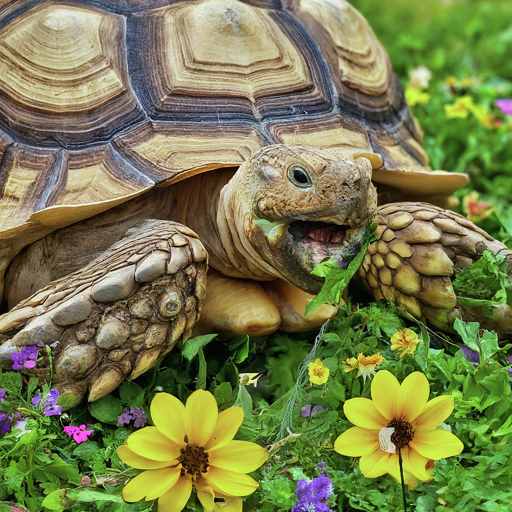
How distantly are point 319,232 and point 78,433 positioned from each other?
84cm

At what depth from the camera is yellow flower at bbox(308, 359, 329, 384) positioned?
5.11 ft

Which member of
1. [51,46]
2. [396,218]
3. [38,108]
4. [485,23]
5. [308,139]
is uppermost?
[51,46]

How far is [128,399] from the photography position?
1753mm

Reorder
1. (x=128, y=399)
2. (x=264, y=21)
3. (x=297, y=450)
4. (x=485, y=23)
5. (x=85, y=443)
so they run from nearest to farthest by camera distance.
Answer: (x=297, y=450) < (x=85, y=443) < (x=128, y=399) < (x=264, y=21) < (x=485, y=23)

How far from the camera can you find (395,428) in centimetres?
142

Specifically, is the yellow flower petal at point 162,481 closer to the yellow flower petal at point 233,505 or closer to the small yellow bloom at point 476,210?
the yellow flower petal at point 233,505

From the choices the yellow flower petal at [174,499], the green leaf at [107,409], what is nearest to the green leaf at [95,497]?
the yellow flower petal at [174,499]

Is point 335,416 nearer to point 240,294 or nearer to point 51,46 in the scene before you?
point 240,294

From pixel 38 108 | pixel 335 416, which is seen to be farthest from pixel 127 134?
pixel 335 416

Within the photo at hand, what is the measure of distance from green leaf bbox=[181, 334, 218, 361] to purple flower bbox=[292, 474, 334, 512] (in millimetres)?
559

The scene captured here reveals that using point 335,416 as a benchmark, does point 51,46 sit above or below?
above

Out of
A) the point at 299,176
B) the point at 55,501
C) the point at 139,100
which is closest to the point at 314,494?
the point at 55,501

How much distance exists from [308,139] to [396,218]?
1.30 ft

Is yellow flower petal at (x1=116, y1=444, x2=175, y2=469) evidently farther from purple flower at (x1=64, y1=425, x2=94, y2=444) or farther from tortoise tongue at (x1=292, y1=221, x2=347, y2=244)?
tortoise tongue at (x1=292, y1=221, x2=347, y2=244)
